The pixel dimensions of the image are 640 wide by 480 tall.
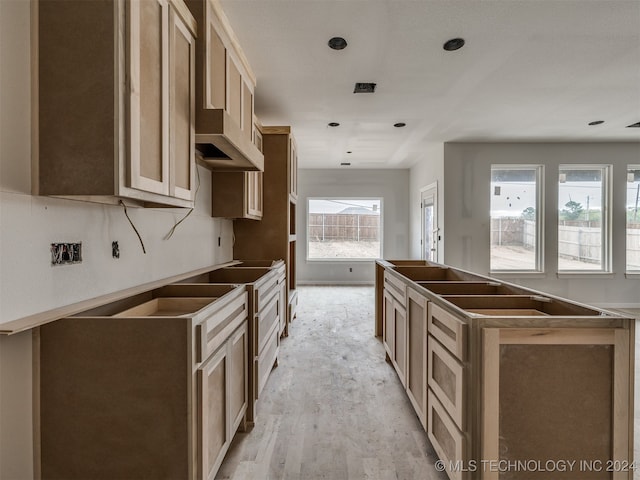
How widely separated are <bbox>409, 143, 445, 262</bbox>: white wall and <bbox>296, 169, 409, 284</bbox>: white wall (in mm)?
228

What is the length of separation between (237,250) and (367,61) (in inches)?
98.3

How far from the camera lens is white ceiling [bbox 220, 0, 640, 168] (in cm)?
216

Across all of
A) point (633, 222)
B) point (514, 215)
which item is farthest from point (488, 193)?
point (633, 222)

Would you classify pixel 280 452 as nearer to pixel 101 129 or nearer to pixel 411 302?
pixel 411 302

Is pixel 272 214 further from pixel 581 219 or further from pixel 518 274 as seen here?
pixel 581 219

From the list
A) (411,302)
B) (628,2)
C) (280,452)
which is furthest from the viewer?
(411,302)

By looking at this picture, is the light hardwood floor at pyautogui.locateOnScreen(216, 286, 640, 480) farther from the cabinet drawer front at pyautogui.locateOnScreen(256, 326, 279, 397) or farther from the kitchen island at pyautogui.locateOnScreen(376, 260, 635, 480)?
the kitchen island at pyautogui.locateOnScreen(376, 260, 635, 480)

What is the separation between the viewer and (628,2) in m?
2.07

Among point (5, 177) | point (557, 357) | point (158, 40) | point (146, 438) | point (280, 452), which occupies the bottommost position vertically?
point (280, 452)

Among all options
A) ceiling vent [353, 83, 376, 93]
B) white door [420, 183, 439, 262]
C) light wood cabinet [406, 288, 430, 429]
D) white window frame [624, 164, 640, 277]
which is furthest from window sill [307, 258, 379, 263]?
light wood cabinet [406, 288, 430, 429]

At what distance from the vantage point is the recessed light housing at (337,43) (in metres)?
2.44

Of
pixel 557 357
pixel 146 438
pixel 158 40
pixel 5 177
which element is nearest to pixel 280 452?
pixel 146 438

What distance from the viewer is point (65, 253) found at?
1404 mm

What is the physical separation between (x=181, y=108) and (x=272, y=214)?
2.35 metres
